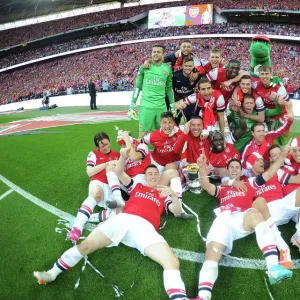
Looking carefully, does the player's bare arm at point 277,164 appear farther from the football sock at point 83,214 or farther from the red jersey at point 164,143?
the football sock at point 83,214

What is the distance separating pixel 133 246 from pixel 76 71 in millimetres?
34902

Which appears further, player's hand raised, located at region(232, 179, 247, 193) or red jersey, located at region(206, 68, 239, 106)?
red jersey, located at region(206, 68, 239, 106)

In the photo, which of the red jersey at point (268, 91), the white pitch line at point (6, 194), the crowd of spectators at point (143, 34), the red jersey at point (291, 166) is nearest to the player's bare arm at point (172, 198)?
the red jersey at point (291, 166)

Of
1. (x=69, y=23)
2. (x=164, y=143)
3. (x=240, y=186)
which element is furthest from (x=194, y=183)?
(x=69, y=23)

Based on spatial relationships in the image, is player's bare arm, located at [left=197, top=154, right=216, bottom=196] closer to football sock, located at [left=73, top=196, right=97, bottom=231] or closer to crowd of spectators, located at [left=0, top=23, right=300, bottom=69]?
football sock, located at [left=73, top=196, right=97, bottom=231]

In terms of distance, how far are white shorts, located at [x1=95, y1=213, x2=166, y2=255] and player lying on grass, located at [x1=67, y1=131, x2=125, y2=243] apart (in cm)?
58

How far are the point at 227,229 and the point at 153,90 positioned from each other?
3.34 metres

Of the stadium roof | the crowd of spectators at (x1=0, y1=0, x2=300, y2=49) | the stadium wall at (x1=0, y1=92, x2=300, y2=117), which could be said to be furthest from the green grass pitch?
the stadium roof

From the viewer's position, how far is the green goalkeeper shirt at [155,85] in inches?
227

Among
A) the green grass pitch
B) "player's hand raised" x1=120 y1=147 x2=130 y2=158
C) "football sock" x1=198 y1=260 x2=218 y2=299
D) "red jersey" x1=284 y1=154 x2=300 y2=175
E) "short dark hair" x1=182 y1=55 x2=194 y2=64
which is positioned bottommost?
the green grass pitch

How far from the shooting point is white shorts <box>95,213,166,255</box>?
321 cm

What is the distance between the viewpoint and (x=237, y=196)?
3834 millimetres

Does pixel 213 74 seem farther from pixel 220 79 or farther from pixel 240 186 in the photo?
pixel 240 186

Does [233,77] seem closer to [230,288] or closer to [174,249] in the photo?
[174,249]
